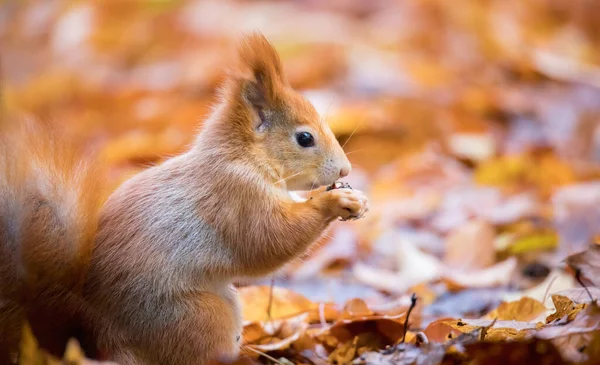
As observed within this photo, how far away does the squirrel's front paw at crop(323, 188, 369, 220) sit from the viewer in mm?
1795

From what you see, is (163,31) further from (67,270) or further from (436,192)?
(67,270)

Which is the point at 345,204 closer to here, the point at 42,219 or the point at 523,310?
the point at 523,310

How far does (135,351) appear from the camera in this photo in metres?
1.60

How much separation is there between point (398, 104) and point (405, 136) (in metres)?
0.33

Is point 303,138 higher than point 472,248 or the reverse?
higher

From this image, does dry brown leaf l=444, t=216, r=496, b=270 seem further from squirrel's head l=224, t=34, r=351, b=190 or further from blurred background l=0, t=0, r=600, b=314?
squirrel's head l=224, t=34, r=351, b=190

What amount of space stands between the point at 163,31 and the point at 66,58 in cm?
90

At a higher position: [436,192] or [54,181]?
[54,181]

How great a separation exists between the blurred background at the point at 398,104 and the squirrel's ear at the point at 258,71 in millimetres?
234

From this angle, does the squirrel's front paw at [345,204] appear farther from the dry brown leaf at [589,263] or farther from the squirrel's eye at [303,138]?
the dry brown leaf at [589,263]

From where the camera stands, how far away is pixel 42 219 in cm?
154

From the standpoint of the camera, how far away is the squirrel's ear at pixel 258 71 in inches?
73.3

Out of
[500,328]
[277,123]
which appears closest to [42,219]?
[277,123]

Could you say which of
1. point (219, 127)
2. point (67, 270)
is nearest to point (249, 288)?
point (219, 127)
